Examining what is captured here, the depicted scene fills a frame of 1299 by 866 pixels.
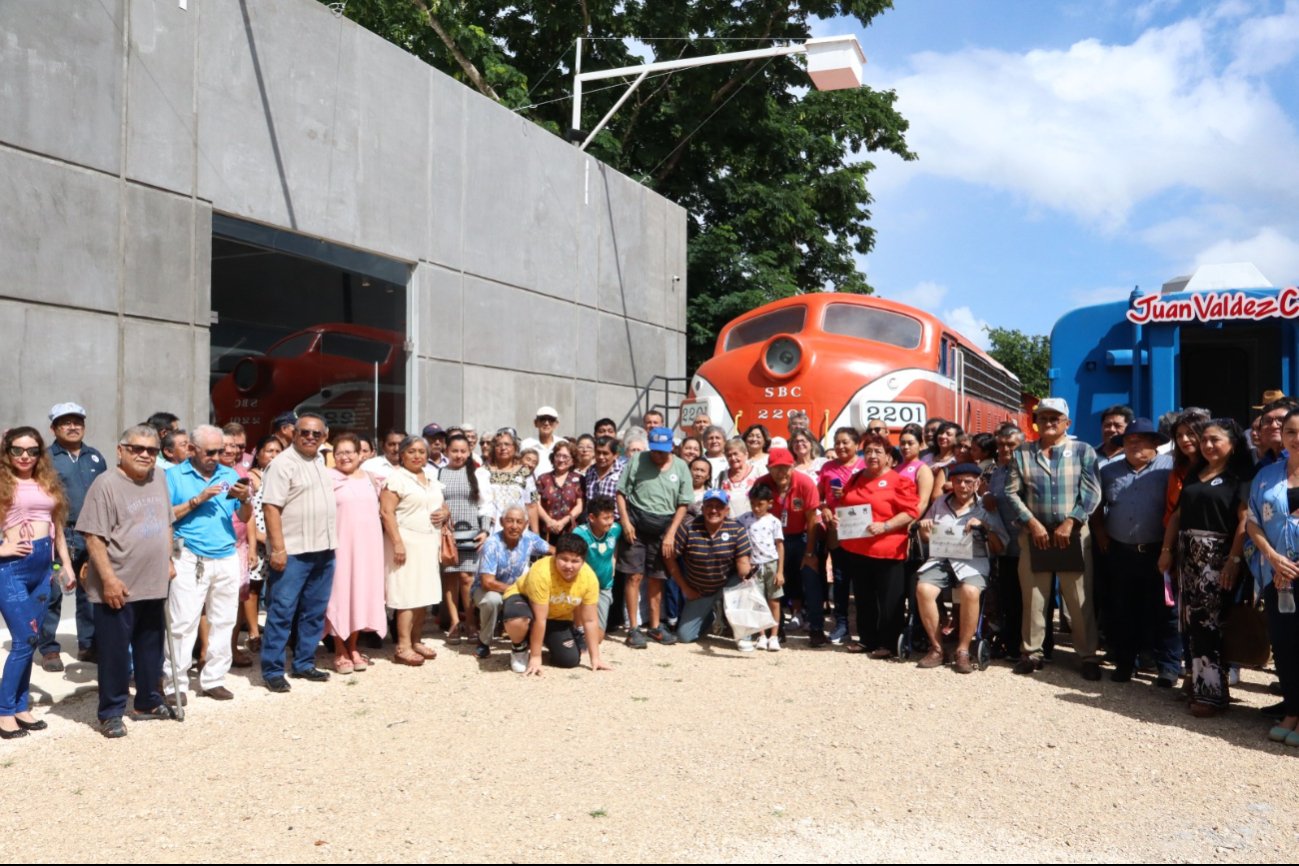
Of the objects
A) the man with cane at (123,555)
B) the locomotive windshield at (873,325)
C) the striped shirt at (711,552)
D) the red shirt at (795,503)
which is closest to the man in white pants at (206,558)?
the man with cane at (123,555)

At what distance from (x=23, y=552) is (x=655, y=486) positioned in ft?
14.2

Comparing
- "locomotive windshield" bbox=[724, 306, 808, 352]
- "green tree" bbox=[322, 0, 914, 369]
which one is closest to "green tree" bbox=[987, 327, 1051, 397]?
"green tree" bbox=[322, 0, 914, 369]

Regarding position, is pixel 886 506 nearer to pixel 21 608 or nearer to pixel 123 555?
pixel 123 555

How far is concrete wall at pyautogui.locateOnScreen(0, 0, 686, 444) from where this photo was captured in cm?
734

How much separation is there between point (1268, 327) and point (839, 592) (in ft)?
14.6

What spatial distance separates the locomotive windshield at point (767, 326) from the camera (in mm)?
12750

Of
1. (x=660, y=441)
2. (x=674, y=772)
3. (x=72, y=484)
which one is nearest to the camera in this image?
(x=674, y=772)

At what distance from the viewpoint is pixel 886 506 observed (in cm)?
762

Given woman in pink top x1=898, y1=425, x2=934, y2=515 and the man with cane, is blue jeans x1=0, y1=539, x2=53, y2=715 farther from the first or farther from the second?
woman in pink top x1=898, y1=425, x2=934, y2=515

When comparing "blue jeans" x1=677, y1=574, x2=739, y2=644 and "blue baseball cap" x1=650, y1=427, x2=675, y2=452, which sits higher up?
"blue baseball cap" x1=650, y1=427, x2=675, y2=452

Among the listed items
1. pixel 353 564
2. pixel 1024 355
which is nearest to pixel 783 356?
pixel 353 564

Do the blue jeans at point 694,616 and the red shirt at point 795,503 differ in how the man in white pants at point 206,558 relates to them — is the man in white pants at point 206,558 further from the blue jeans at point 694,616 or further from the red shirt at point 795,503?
the red shirt at point 795,503

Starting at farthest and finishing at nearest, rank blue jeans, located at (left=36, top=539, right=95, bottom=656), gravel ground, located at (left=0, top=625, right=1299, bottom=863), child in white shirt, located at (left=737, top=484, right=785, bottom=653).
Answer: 1. child in white shirt, located at (left=737, top=484, right=785, bottom=653)
2. blue jeans, located at (left=36, top=539, right=95, bottom=656)
3. gravel ground, located at (left=0, top=625, right=1299, bottom=863)

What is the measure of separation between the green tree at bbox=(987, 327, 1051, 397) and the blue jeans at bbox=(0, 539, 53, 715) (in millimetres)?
52764
